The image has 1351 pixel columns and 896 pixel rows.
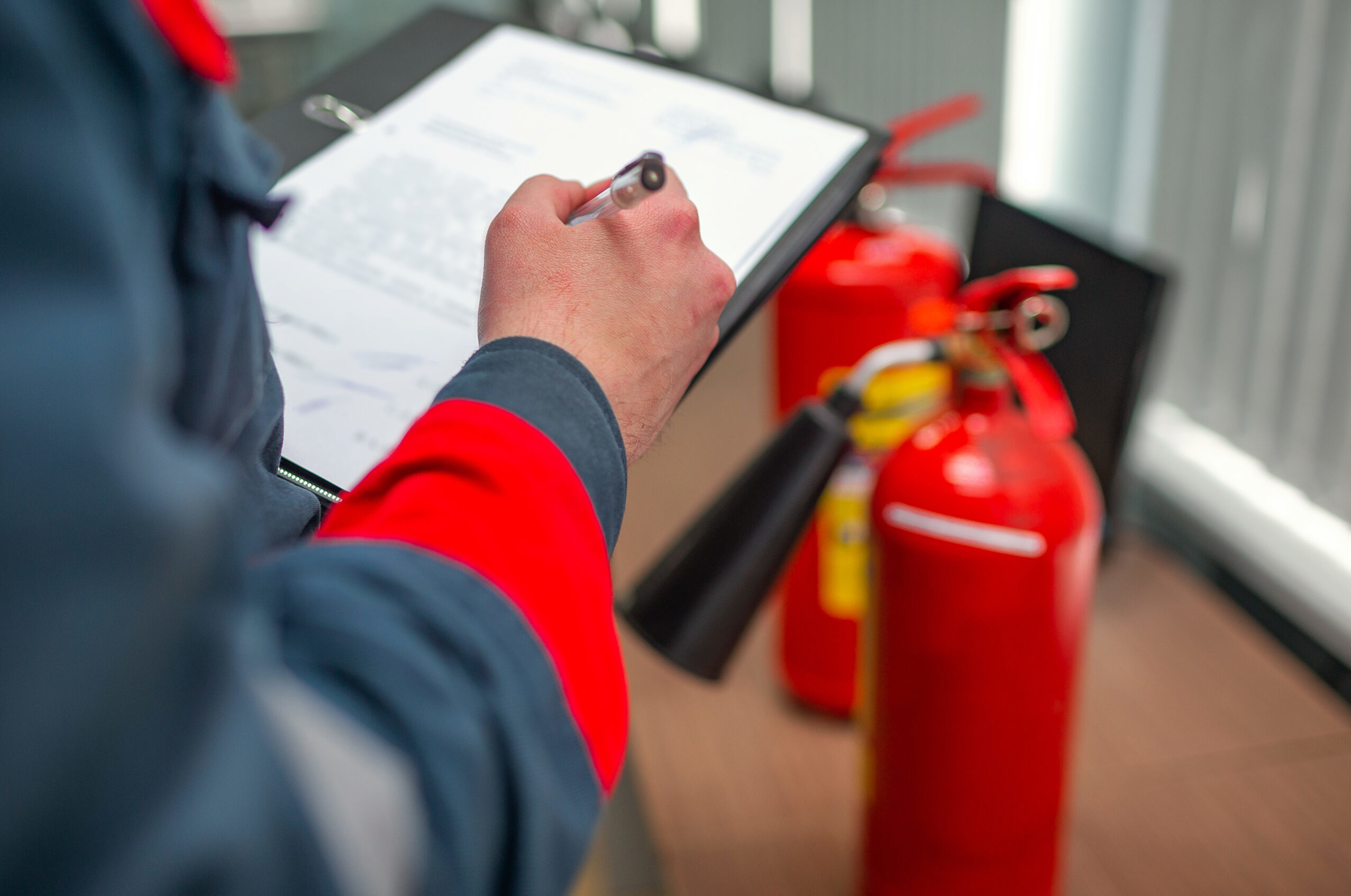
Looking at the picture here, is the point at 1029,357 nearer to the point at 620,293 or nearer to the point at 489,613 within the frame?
the point at 620,293

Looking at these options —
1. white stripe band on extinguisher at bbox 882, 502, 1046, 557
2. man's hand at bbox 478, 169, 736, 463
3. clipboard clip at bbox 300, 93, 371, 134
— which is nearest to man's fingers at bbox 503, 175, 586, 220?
man's hand at bbox 478, 169, 736, 463

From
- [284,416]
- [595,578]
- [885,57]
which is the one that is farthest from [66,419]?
[885,57]

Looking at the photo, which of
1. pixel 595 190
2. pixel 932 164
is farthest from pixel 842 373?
pixel 595 190

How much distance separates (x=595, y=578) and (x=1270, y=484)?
0.92 m

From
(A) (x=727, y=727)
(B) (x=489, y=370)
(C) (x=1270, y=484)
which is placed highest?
(B) (x=489, y=370)

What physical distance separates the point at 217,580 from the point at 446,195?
0.36 meters

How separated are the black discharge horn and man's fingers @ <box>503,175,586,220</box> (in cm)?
29

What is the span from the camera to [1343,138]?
0.84m

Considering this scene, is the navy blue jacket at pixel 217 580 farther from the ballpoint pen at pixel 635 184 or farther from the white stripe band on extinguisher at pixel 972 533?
the white stripe band on extinguisher at pixel 972 533

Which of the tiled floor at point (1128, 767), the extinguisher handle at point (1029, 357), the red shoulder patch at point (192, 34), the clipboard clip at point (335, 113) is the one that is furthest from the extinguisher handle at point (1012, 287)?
the red shoulder patch at point (192, 34)

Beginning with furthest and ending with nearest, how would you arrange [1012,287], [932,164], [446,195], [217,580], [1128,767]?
[932,164] < [1128,767] < [1012,287] < [446,195] < [217,580]

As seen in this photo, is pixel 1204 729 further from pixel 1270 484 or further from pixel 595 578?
pixel 595 578

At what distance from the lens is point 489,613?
0.25 m

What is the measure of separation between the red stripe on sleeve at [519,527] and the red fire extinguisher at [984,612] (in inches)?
14.4
